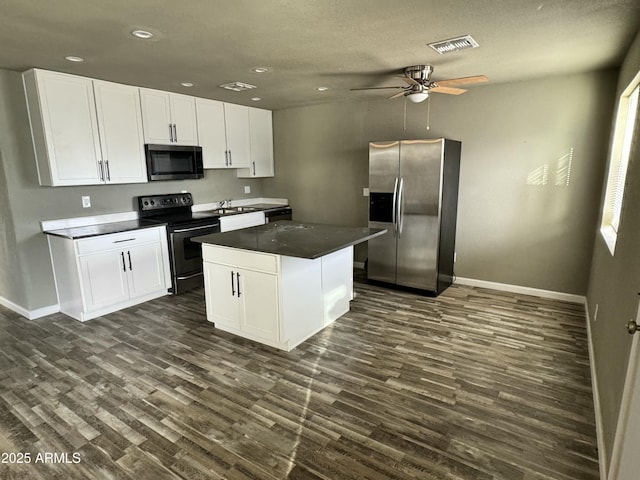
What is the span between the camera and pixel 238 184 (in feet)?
19.7

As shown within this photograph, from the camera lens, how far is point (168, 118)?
4500mm

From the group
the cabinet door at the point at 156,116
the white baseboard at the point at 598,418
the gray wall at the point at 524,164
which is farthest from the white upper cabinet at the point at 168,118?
the white baseboard at the point at 598,418

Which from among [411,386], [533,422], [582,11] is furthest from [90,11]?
[533,422]

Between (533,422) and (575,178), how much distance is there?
288 centimetres

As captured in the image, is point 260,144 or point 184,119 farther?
point 260,144

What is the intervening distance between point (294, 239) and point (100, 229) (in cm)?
228

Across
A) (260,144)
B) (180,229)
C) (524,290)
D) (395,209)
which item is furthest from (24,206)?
(524,290)

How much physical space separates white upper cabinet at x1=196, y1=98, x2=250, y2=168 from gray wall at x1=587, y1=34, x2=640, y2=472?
4.52 metres

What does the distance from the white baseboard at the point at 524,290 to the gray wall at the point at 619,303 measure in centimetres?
160

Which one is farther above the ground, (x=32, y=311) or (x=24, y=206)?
(x=24, y=206)

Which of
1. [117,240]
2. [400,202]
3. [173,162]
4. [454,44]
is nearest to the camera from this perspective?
[454,44]

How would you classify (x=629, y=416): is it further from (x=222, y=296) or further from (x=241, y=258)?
(x=222, y=296)

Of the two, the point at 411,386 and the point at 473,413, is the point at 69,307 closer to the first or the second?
the point at 411,386

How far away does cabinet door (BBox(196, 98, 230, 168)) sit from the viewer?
16.1 ft
